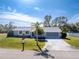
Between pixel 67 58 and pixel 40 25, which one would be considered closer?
pixel 67 58

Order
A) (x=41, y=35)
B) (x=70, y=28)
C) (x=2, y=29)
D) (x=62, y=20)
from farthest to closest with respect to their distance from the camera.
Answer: (x=2, y=29)
(x=62, y=20)
(x=70, y=28)
(x=41, y=35)

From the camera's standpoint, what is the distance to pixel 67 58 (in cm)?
1515

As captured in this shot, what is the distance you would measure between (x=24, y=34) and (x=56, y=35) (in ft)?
35.9

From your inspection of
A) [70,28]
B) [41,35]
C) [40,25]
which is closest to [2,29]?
[70,28]

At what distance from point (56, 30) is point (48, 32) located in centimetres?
294

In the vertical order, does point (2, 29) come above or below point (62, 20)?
below

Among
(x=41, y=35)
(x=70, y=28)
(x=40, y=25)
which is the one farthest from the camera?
(x=70, y=28)

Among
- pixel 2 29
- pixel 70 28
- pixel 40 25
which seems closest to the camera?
pixel 40 25

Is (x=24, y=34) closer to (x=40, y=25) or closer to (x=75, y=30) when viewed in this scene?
(x=40, y=25)

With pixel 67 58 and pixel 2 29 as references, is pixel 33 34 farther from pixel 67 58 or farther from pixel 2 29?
pixel 2 29

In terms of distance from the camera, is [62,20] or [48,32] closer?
[48,32]

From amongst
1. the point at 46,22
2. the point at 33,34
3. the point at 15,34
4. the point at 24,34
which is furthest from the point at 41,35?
the point at 46,22

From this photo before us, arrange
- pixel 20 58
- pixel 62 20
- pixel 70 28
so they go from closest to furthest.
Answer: pixel 20 58 → pixel 70 28 → pixel 62 20

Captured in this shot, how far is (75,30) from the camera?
68.8 metres
